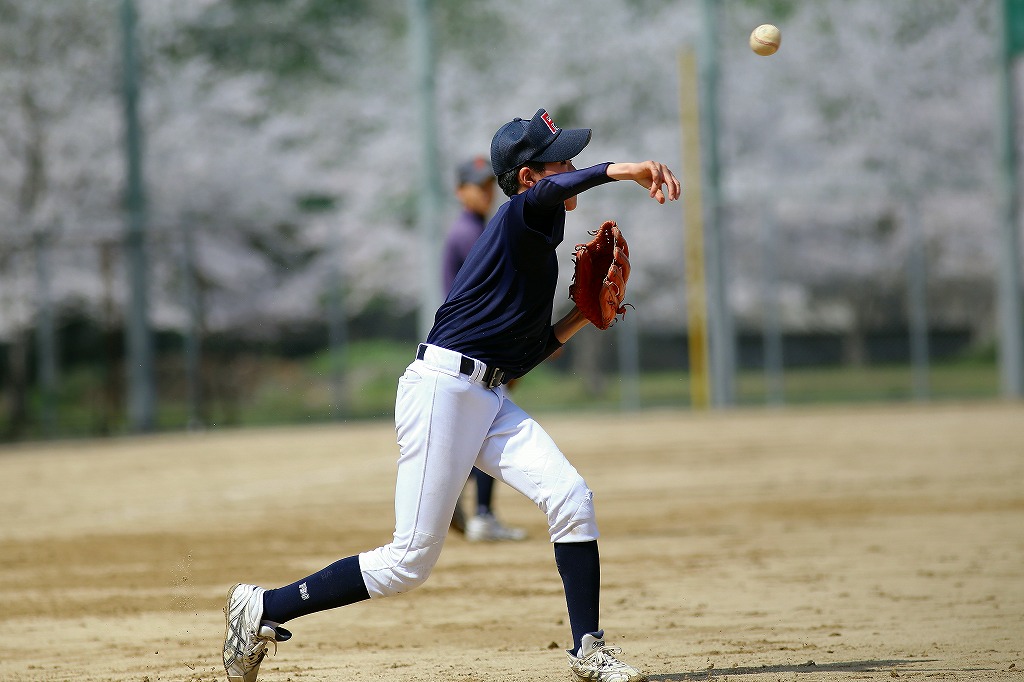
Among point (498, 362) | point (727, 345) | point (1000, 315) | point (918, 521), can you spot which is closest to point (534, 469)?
point (498, 362)

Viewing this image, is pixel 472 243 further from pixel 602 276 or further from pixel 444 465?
pixel 444 465

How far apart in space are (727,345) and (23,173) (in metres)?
11.4

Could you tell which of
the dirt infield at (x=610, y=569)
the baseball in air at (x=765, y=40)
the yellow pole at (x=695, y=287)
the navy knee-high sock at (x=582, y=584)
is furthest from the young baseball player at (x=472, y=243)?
the yellow pole at (x=695, y=287)

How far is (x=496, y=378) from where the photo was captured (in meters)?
4.10

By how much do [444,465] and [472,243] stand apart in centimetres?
353

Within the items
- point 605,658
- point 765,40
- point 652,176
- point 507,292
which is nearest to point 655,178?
point 652,176

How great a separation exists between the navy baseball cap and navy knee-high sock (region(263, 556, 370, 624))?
1.42m

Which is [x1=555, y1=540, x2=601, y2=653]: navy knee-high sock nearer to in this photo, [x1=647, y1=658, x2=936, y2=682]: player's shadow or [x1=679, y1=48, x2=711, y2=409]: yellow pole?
[x1=647, y1=658, x2=936, y2=682]: player's shadow

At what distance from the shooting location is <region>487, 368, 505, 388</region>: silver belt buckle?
4.08 meters

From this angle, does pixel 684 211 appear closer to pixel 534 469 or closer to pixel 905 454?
pixel 905 454

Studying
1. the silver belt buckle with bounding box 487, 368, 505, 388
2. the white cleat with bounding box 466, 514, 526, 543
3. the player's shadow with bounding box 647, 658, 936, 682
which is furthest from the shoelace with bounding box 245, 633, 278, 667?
the white cleat with bounding box 466, 514, 526, 543

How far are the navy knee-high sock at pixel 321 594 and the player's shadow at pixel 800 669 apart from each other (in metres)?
1.02

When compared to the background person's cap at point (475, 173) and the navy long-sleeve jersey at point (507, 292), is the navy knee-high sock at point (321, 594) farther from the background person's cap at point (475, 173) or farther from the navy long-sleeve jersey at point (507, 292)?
the background person's cap at point (475, 173)

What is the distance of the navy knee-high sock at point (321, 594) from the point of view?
13.4ft
